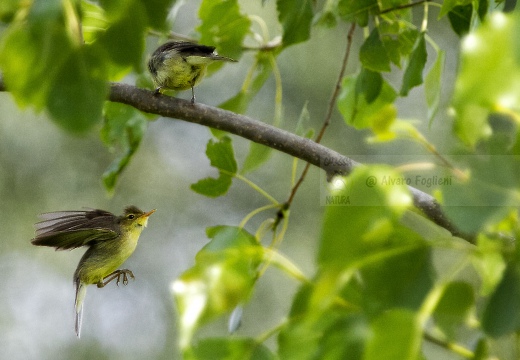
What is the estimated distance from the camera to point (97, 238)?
11.6 ft

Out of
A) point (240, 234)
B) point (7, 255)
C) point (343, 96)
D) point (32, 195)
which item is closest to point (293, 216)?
point (32, 195)

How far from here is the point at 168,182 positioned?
982cm

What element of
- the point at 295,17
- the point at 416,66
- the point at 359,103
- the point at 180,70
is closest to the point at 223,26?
the point at 295,17

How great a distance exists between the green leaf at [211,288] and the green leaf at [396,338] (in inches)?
7.9

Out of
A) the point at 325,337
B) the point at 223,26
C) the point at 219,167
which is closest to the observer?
the point at 325,337

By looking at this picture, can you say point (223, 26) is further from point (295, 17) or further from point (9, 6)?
point (9, 6)

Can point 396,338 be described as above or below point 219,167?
above

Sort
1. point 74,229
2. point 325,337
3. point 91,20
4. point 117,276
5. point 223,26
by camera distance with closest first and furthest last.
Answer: point 325,337 < point 91,20 < point 223,26 < point 74,229 < point 117,276

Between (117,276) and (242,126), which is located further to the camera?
(117,276)

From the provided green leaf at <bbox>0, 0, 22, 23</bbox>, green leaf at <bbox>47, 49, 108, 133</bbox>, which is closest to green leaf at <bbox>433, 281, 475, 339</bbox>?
green leaf at <bbox>47, 49, 108, 133</bbox>

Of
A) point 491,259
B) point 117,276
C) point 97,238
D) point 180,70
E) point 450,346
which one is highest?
point 491,259

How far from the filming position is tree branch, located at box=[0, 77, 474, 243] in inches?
76.8

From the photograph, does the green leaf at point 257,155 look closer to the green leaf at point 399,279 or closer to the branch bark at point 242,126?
the branch bark at point 242,126

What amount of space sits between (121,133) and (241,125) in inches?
25.2
